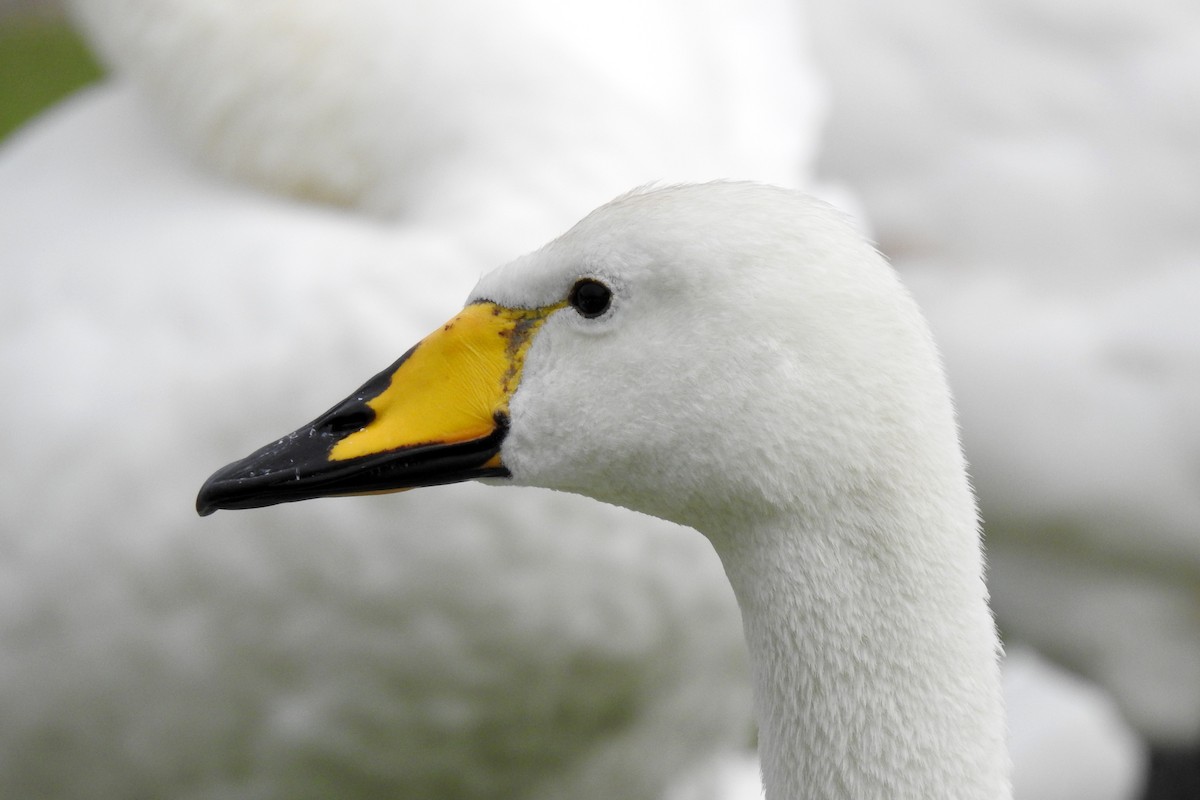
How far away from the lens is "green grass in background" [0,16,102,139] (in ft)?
22.5

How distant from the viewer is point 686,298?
129 centimetres

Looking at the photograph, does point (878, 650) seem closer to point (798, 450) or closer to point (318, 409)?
point (798, 450)

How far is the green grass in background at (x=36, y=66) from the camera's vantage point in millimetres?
6859

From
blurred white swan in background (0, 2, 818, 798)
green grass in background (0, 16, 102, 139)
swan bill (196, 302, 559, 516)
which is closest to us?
swan bill (196, 302, 559, 516)

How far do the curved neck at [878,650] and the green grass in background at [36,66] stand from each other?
5681 mm

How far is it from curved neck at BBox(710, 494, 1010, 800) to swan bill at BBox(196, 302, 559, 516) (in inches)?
9.5

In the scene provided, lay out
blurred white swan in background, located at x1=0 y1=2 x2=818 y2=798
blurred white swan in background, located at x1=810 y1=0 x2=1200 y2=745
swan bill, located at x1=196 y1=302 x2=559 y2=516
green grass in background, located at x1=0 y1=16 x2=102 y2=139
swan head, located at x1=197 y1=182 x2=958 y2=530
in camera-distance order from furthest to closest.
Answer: green grass in background, located at x1=0 y1=16 x2=102 y2=139, blurred white swan in background, located at x1=810 y1=0 x2=1200 y2=745, blurred white swan in background, located at x1=0 y1=2 x2=818 y2=798, swan bill, located at x1=196 y1=302 x2=559 y2=516, swan head, located at x1=197 y1=182 x2=958 y2=530

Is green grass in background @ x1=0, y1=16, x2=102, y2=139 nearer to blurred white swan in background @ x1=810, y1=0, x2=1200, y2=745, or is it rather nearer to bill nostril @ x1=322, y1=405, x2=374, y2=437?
blurred white swan in background @ x1=810, y1=0, x2=1200, y2=745

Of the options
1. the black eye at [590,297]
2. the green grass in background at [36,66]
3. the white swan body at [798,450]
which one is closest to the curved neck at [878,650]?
the white swan body at [798,450]

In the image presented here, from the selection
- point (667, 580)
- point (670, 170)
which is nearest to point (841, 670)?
point (667, 580)

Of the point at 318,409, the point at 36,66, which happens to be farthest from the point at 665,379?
the point at 36,66

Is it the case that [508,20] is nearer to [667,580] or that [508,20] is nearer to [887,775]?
[667,580]

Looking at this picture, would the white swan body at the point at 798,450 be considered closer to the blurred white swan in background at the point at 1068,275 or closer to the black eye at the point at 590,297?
the black eye at the point at 590,297

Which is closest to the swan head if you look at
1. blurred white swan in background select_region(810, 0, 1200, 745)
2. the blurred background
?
the blurred background
